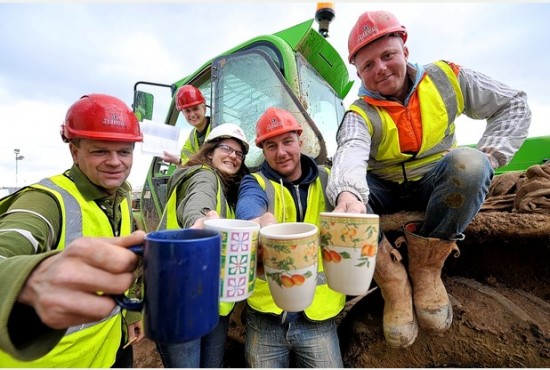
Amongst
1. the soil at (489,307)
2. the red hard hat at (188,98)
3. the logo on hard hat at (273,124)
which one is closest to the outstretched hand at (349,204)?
the soil at (489,307)

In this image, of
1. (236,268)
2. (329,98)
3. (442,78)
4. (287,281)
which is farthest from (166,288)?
(329,98)

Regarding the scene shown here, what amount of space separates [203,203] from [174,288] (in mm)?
883

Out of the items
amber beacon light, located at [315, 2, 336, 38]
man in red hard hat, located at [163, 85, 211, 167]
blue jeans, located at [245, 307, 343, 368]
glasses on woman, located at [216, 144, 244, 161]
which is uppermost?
amber beacon light, located at [315, 2, 336, 38]

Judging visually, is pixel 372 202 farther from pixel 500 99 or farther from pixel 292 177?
pixel 500 99

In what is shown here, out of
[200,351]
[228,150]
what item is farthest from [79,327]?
[228,150]

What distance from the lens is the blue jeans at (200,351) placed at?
167cm

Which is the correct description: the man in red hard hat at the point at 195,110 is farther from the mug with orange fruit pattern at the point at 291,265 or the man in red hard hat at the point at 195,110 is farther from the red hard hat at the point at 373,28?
the mug with orange fruit pattern at the point at 291,265

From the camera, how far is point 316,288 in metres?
1.51

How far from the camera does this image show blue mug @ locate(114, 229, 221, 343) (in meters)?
0.60

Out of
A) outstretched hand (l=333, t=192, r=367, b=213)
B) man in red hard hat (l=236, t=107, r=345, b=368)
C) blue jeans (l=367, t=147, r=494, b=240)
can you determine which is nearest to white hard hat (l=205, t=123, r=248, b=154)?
man in red hard hat (l=236, t=107, r=345, b=368)

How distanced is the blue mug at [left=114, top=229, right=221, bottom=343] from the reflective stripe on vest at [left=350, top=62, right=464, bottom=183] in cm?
118

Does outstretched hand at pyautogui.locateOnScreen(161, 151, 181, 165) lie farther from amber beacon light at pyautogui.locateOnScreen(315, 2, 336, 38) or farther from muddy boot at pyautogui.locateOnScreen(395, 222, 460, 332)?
muddy boot at pyautogui.locateOnScreen(395, 222, 460, 332)

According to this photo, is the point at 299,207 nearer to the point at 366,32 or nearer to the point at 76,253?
the point at 366,32

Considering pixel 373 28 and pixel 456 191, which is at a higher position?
pixel 373 28
